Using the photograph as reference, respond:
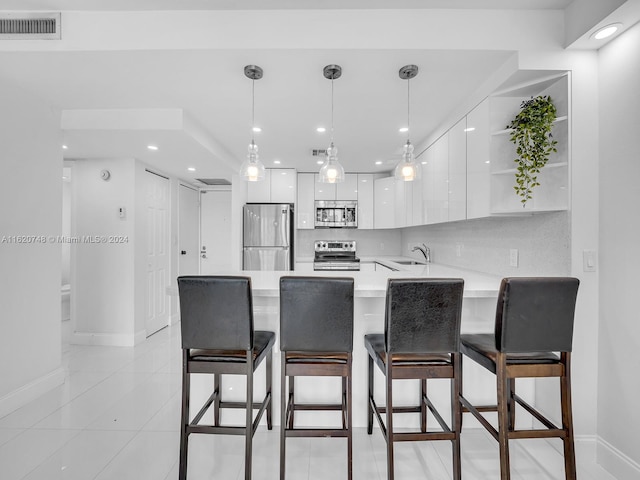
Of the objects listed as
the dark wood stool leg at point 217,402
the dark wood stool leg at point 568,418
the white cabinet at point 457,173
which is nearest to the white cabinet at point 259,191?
the white cabinet at point 457,173

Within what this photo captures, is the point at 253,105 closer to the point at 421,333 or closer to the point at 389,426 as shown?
the point at 421,333

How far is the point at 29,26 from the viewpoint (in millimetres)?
1838

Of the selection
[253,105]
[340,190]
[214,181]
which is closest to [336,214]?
[340,190]

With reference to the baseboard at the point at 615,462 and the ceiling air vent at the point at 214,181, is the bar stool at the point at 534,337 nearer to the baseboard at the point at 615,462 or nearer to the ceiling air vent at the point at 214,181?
the baseboard at the point at 615,462

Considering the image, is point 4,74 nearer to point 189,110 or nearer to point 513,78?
point 189,110

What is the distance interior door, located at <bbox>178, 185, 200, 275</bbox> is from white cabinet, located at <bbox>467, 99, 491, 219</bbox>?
4.07m

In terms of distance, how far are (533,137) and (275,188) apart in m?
3.47

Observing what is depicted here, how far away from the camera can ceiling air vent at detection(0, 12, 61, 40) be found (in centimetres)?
183

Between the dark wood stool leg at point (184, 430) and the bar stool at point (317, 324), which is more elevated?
the bar stool at point (317, 324)

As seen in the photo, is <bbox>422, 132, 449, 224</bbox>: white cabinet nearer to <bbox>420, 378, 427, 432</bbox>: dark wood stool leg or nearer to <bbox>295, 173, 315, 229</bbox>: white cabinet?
<bbox>420, 378, 427, 432</bbox>: dark wood stool leg

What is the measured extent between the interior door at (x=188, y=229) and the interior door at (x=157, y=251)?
0.38 m

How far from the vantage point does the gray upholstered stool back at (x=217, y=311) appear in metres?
1.56

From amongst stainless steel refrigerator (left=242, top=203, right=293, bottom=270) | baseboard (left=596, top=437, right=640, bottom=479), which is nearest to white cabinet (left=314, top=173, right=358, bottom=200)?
stainless steel refrigerator (left=242, top=203, right=293, bottom=270)

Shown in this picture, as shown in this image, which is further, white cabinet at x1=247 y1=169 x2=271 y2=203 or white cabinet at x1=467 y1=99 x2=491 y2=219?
white cabinet at x1=247 y1=169 x2=271 y2=203
